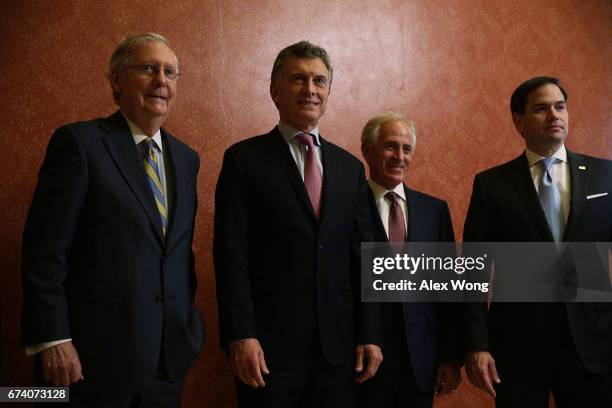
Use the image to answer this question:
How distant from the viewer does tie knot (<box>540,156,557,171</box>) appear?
2092 mm

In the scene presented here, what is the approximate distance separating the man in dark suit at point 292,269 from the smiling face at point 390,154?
0.31 meters

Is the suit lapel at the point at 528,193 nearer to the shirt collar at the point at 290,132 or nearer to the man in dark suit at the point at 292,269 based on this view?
the man in dark suit at the point at 292,269

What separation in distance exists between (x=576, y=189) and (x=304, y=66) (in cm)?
107

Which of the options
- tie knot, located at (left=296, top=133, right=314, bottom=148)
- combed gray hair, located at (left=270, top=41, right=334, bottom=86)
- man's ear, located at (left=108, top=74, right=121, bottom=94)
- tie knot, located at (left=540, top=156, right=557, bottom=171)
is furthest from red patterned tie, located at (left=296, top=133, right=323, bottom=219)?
tie knot, located at (left=540, top=156, right=557, bottom=171)

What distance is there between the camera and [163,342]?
5.29 ft

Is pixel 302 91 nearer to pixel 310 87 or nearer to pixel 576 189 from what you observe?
pixel 310 87

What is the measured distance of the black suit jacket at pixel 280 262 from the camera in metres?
1.70

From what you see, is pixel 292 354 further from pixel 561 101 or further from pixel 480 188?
pixel 561 101

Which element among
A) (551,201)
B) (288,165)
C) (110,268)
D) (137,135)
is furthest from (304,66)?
(551,201)

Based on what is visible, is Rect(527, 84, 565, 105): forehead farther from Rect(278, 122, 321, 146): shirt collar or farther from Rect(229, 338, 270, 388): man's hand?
Rect(229, 338, 270, 388): man's hand

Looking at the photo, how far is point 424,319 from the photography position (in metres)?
1.99

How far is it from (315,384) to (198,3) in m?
1.88

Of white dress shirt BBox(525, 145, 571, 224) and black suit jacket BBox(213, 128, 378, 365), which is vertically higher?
white dress shirt BBox(525, 145, 571, 224)

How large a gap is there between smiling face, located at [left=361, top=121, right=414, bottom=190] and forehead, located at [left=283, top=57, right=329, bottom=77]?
1.38 feet
